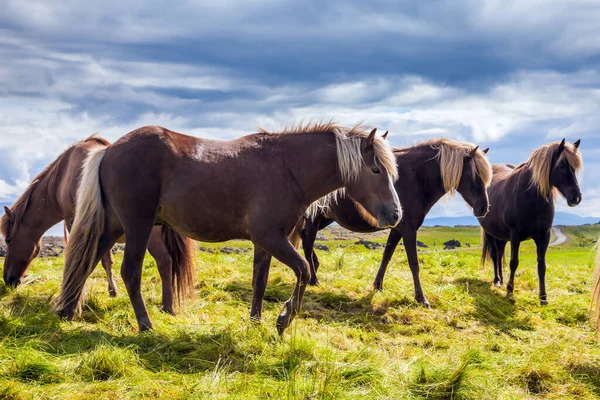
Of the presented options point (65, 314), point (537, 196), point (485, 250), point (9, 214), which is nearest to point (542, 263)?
point (537, 196)

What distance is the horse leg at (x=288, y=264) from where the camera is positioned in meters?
5.28

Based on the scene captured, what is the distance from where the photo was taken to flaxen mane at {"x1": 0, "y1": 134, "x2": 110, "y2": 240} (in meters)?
7.80

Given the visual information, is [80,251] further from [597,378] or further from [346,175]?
[597,378]

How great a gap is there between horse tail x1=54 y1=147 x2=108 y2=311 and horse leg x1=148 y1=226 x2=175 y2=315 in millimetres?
918

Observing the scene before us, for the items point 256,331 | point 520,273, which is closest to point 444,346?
point 256,331

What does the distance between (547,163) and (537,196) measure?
2.08ft

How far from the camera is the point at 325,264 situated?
10.6 metres

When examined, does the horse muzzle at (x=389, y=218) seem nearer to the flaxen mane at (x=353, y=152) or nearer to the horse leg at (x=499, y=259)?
the flaxen mane at (x=353, y=152)

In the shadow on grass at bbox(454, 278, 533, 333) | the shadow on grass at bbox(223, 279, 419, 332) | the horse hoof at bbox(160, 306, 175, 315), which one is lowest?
the shadow on grass at bbox(454, 278, 533, 333)

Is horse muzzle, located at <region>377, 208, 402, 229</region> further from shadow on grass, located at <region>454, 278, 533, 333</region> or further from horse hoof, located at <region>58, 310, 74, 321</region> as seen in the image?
horse hoof, located at <region>58, 310, 74, 321</region>

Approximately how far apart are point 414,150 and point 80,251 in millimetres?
5622

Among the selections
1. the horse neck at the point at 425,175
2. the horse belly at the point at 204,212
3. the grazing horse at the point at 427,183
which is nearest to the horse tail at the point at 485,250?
the grazing horse at the point at 427,183

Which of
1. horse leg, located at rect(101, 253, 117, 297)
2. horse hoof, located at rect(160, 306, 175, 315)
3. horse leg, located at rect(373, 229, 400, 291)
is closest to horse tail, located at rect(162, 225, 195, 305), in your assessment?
horse hoof, located at rect(160, 306, 175, 315)

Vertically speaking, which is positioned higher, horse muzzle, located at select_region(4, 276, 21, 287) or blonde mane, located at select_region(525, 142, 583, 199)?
blonde mane, located at select_region(525, 142, 583, 199)
